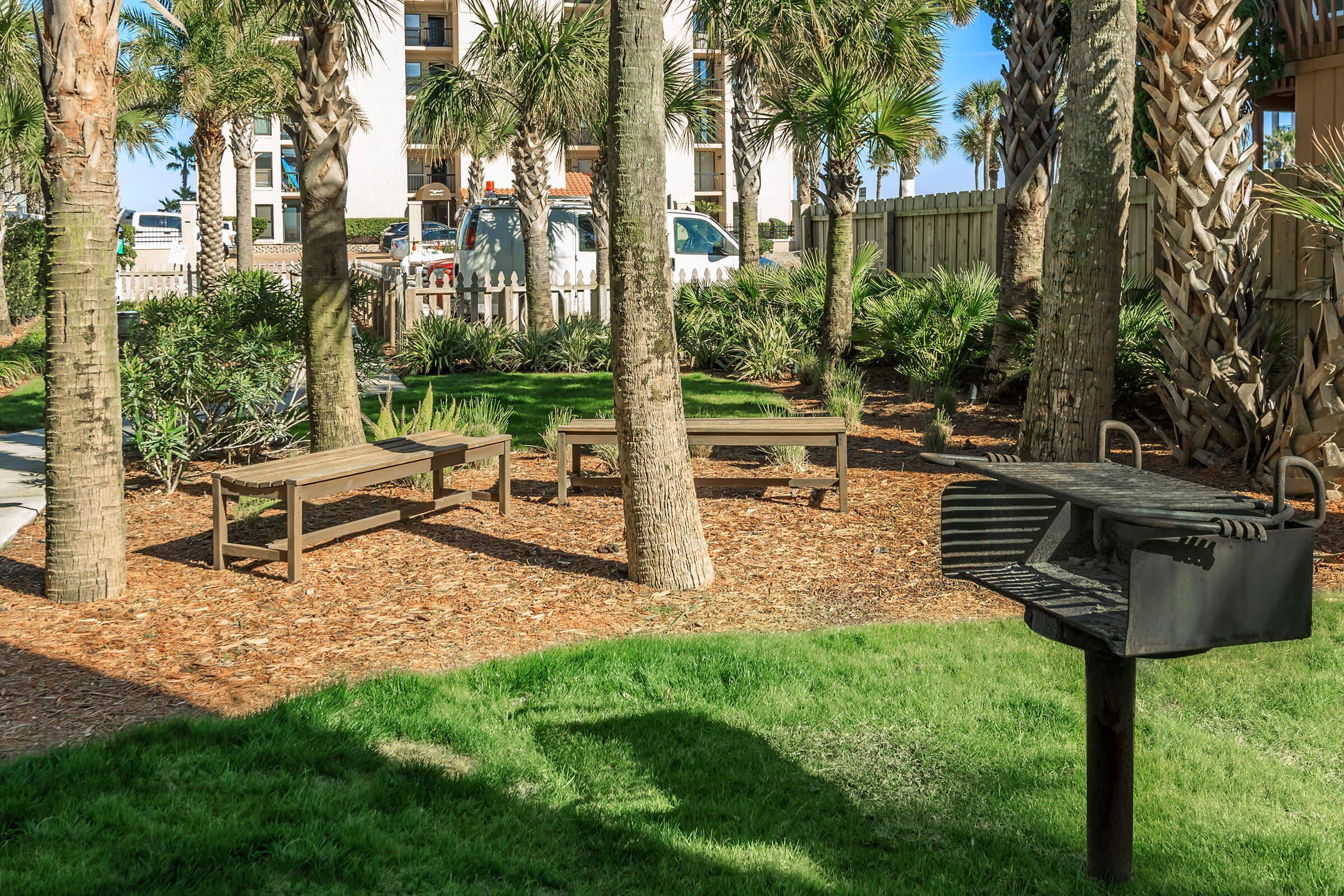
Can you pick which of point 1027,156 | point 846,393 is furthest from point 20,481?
point 1027,156

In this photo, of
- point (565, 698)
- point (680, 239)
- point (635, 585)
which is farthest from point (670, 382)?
point (680, 239)

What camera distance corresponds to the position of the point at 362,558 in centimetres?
732

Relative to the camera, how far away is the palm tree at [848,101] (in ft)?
41.7

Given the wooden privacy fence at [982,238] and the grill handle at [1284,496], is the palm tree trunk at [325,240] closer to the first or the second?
the wooden privacy fence at [982,238]

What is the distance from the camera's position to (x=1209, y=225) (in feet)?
27.9

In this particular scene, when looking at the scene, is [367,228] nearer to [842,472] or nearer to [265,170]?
[265,170]

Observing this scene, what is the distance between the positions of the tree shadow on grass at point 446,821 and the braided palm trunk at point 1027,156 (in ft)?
27.1

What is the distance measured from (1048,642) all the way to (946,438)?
14.7 feet

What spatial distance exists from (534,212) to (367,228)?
133 feet

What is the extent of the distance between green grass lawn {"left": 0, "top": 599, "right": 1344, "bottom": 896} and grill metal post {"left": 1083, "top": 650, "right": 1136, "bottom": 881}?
109 millimetres

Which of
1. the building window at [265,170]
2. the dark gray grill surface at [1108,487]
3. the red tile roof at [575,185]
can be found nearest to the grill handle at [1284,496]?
the dark gray grill surface at [1108,487]

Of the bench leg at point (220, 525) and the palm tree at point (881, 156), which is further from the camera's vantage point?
the palm tree at point (881, 156)

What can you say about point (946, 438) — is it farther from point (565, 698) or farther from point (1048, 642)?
point (565, 698)

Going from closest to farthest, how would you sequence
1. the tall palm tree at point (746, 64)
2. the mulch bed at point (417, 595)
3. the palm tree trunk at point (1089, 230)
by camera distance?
the mulch bed at point (417, 595)
the palm tree trunk at point (1089, 230)
the tall palm tree at point (746, 64)
